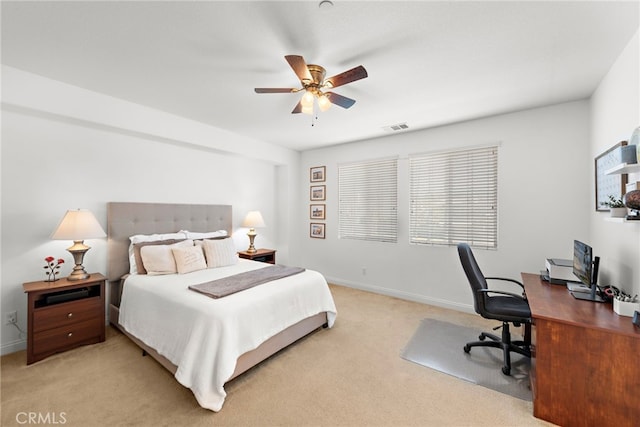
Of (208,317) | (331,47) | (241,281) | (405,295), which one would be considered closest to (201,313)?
(208,317)

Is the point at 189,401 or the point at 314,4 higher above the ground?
the point at 314,4

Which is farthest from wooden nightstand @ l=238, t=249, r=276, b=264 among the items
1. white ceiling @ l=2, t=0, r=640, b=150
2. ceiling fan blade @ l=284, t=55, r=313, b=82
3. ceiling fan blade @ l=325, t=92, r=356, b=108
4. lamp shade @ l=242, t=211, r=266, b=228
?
ceiling fan blade @ l=284, t=55, r=313, b=82

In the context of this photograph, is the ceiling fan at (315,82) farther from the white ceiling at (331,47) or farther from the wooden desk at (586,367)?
the wooden desk at (586,367)

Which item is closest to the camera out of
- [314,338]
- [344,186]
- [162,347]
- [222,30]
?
[222,30]

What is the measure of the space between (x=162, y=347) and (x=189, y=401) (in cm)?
52

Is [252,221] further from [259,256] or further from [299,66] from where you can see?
[299,66]

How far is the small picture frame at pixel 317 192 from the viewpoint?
5.16m

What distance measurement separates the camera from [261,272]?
3082 mm

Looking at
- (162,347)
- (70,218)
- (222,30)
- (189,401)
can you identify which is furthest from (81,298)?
(222,30)

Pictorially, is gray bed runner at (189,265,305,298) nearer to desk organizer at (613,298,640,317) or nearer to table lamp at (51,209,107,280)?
table lamp at (51,209,107,280)

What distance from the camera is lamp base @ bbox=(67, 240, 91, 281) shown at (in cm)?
268

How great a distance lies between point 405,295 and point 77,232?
4112 mm

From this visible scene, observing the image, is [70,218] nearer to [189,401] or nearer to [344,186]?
[189,401]

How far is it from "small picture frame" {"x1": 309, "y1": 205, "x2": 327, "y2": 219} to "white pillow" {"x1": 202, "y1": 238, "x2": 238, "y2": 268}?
202 cm
